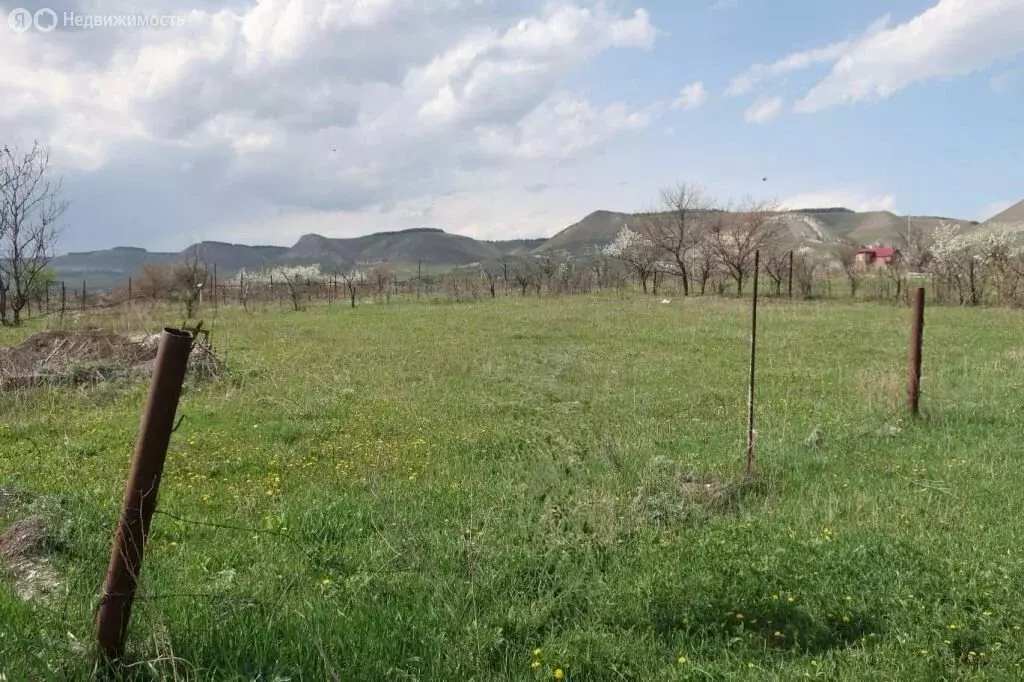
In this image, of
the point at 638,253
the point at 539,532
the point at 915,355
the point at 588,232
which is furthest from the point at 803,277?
the point at 588,232

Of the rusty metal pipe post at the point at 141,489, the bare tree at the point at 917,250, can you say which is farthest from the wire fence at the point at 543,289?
the rusty metal pipe post at the point at 141,489

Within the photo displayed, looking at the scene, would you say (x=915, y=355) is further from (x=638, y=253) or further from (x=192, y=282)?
(x=638, y=253)

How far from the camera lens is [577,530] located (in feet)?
16.1

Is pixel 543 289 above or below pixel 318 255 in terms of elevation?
below

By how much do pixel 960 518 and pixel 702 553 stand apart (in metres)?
2.35

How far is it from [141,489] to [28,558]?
222 cm

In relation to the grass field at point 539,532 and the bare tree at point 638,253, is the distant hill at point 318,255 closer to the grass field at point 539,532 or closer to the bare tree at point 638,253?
the bare tree at point 638,253

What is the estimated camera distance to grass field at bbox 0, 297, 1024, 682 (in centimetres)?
329

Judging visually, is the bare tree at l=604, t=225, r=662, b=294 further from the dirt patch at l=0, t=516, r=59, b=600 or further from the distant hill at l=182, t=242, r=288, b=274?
the distant hill at l=182, t=242, r=288, b=274

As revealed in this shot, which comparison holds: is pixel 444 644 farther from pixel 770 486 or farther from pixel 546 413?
pixel 546 413

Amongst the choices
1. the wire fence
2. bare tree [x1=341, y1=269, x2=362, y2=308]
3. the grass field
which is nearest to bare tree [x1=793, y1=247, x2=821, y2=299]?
the wire fence

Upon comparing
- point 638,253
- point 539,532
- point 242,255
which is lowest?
point 539,532

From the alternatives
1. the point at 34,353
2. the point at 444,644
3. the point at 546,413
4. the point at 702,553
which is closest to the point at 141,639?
the point at 444,644

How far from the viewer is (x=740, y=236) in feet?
152
